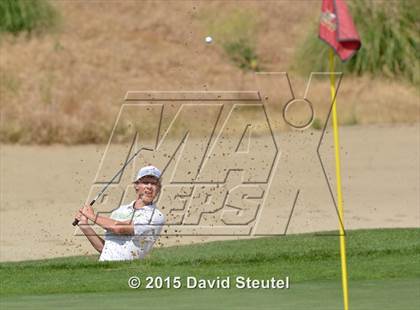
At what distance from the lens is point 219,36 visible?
3578 centimetres

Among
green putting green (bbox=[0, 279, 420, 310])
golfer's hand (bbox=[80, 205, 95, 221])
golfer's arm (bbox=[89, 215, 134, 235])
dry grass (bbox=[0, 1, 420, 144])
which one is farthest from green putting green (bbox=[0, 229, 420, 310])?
dry grass (bbox=[0, 1, 420, 144])

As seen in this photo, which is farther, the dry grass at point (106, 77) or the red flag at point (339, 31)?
the dry grass at point (106, 77)

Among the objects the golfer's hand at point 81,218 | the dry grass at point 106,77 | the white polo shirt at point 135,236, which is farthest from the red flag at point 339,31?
the dry grass at point 106,77

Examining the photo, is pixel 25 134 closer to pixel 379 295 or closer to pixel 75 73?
pixel 75 73

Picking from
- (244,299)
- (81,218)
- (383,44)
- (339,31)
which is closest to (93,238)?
(81,218)

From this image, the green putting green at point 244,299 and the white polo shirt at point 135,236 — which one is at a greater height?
the white polo shirt at point 135,236

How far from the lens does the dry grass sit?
22312 mm

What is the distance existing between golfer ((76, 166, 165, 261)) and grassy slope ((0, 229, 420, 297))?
0.45 ft

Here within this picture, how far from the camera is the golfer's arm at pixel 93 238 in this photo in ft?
34.3

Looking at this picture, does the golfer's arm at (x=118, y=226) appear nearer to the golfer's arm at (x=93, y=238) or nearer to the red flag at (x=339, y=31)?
the golfer's arm at (x=93, y=238)

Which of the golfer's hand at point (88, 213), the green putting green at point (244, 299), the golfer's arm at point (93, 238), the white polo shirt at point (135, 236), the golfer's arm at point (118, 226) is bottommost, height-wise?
the green putting green at point (244, 299)

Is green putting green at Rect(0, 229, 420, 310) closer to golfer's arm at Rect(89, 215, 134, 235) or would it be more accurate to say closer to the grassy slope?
the grassy slope

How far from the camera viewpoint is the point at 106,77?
85.3 ft

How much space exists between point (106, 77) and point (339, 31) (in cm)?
1891
